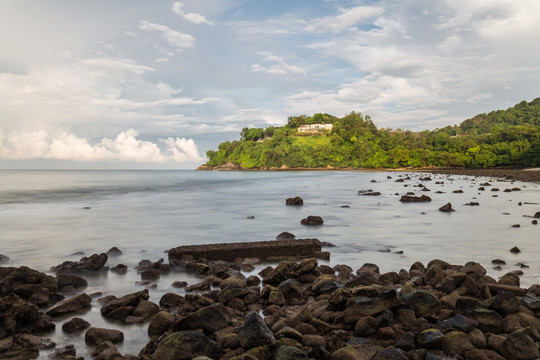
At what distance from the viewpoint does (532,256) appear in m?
8.32

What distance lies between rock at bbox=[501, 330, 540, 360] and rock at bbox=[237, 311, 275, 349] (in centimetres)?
225

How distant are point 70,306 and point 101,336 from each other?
4.33ft

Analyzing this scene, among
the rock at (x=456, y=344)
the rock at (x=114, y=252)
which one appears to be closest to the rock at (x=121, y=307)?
the rock at (x=456, y=344)

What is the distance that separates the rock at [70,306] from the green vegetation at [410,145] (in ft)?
311

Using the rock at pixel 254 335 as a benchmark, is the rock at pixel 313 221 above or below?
below

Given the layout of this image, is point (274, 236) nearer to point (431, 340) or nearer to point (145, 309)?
point (145, 309)

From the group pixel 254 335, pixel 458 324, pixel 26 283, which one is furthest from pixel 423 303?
pixel 26 283

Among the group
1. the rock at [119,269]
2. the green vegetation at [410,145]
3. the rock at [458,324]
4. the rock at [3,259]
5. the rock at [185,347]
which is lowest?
the rock at [3,259]

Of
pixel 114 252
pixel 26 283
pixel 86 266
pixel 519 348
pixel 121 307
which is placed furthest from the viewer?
pixel 114 252

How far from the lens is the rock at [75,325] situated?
4.55 m

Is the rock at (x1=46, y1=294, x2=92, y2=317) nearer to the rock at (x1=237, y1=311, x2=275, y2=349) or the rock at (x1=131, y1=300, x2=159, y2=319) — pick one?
the rock at (x1=131, y1=300, x2=159, y2=319)

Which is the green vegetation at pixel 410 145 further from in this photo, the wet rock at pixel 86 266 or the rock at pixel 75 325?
the rock at pixel 75 325

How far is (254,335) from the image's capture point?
3727 mm

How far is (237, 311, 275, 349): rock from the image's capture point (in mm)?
3697
